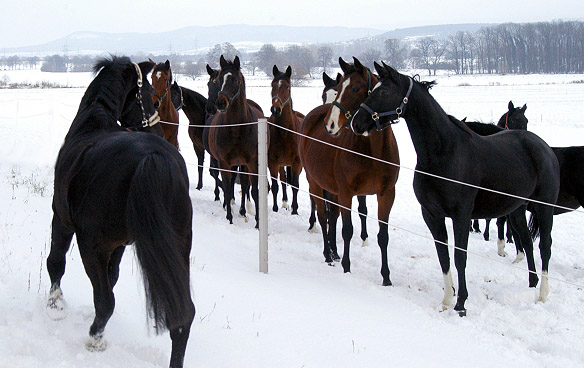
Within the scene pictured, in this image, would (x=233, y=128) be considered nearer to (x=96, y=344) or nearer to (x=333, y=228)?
(x=333, y=228)

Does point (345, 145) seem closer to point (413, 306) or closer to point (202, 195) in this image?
point (413, 306)

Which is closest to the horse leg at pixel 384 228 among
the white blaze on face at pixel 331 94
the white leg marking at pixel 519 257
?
the white blaze on face at pixel 331 94

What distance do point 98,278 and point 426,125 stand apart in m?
3.27

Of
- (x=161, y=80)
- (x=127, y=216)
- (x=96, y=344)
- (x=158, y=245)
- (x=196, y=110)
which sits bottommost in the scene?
(x=96, y=344)

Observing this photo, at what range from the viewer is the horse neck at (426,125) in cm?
511

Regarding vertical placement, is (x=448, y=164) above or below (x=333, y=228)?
above

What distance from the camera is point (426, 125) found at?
5.12m

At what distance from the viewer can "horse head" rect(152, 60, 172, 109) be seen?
8.96 metres

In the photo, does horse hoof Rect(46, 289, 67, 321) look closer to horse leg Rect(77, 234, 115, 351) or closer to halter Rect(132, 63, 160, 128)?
horse leg Rect(77, 234, 115, 351)

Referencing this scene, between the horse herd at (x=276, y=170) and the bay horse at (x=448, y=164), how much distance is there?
1cm

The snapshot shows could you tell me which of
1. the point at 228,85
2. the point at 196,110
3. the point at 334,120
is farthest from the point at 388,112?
the point at 196,110

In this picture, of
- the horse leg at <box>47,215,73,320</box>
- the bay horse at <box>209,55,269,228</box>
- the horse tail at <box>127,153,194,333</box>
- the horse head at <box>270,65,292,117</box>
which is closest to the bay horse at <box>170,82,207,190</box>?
the bay horse at <box>209,55,269,228</box>

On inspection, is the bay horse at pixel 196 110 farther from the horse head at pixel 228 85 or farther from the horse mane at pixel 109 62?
the horse mane at pixel 109 62

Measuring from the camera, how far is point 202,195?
10711 mm
